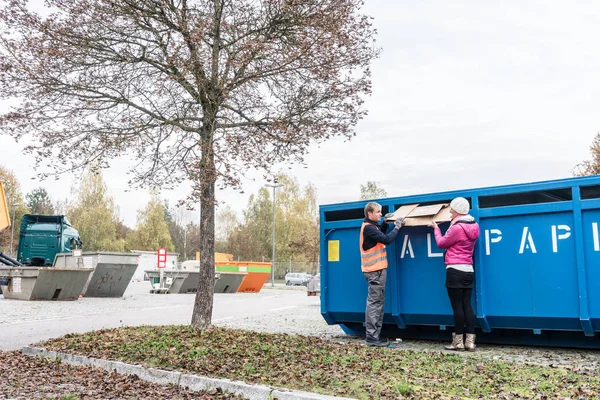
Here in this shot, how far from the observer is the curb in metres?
4.64

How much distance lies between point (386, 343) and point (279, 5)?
186 inches

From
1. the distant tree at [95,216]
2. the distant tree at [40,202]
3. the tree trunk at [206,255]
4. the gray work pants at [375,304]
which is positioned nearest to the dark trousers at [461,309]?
the gray work pants at [375,304]

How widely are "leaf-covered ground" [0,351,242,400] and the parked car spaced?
136ft

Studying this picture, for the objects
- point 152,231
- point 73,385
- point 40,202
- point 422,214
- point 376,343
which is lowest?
point 73,385

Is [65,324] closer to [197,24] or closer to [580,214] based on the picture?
[197,24]

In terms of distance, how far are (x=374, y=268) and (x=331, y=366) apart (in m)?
2.14

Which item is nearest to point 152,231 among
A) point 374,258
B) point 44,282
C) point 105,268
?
point 105,268

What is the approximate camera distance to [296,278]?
48406mm

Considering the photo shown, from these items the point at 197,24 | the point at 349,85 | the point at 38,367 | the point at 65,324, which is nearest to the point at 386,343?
the point at 349,85

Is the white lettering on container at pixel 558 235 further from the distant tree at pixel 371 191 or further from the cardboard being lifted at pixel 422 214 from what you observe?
the distant tree at pixel 371 191

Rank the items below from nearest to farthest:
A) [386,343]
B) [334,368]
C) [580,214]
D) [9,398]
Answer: [9,398]
[334,368]
[580,214]
[386,343]

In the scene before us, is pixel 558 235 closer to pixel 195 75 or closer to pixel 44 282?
pixel 195 75

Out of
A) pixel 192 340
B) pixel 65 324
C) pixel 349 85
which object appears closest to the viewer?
pixel 192 340

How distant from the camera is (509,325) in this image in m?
6.96
